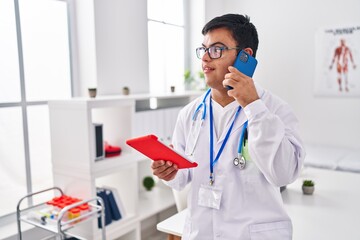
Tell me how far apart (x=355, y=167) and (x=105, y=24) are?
2.56m

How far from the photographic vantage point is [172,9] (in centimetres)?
393

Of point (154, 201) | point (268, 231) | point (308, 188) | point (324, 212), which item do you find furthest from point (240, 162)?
point (154, 201)

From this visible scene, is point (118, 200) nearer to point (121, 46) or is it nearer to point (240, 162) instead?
point (121, 46)

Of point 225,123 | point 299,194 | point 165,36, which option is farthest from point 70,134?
point 165,36

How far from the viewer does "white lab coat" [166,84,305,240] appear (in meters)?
1.05

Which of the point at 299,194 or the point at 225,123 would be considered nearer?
the point at 225,123

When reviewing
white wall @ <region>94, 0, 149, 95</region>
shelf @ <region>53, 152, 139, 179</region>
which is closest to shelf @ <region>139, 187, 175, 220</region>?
shelf @ <region>53, 152, 139, 179</region>

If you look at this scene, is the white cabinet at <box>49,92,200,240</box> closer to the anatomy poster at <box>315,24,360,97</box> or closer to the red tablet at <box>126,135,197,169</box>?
the red tablet at <box>126,135,197,169</box>

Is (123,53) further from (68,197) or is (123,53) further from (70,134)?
(68,197)

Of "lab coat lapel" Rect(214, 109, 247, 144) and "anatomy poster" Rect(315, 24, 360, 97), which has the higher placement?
"anatomy poster" Rect(315, 24, 360, 97)

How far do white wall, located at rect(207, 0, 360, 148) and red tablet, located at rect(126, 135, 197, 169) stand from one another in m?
3.19

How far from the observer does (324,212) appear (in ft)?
5.82

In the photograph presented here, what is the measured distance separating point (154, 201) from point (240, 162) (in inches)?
82.1

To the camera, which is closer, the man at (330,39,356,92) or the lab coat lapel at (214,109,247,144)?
the lab coat lapel at (214,109,247,144)
